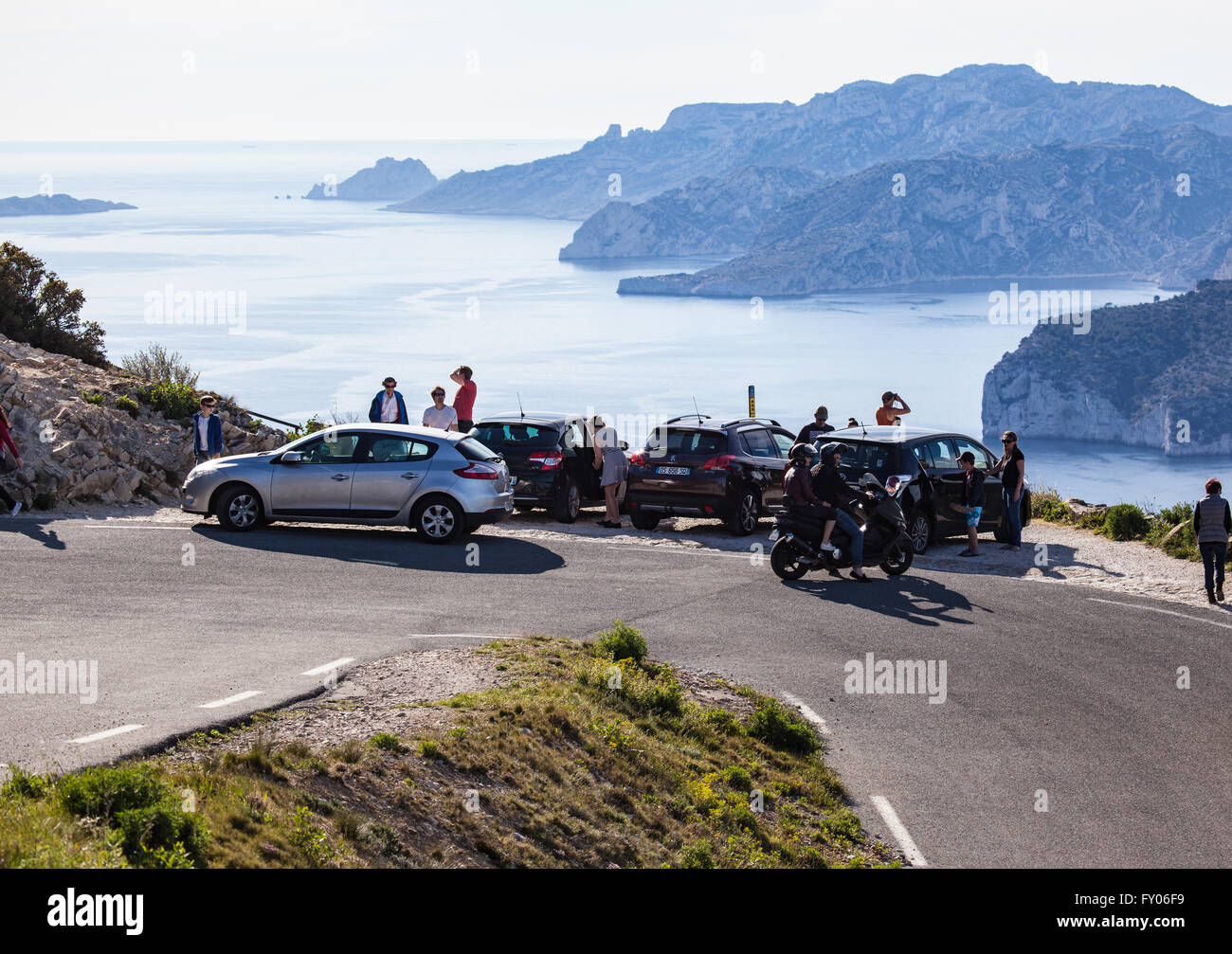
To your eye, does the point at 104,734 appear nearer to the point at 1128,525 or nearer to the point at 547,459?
the point at 547,459

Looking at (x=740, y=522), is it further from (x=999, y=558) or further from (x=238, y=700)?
(x=238, y=700)

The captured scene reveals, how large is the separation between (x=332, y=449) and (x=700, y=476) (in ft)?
18.3

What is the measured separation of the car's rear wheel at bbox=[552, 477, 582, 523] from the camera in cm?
1934

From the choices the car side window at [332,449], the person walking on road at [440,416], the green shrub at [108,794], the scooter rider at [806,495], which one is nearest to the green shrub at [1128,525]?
the scooter rider at [806,495]

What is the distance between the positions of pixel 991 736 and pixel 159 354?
2601cm

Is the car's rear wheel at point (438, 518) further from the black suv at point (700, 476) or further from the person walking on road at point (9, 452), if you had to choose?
the person walking on road at point (9, 452)

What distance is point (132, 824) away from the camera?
550 centimetres

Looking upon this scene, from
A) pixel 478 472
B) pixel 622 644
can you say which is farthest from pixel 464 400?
pixel 622 644

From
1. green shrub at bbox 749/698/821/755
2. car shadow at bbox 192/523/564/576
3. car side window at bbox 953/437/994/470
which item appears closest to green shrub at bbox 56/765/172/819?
green shrub at bbox 749/698/821/755

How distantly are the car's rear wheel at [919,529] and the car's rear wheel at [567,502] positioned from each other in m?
5.32

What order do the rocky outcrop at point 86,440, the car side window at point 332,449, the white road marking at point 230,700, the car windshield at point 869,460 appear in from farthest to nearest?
the rocky outcrop at point 86,440 → the car windshield at point 869,460 → the car side window at point 332,449 → the white road marking at point 230,700

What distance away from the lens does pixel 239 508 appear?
17.2 metres

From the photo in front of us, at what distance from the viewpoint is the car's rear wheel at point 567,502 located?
63.5 ft
